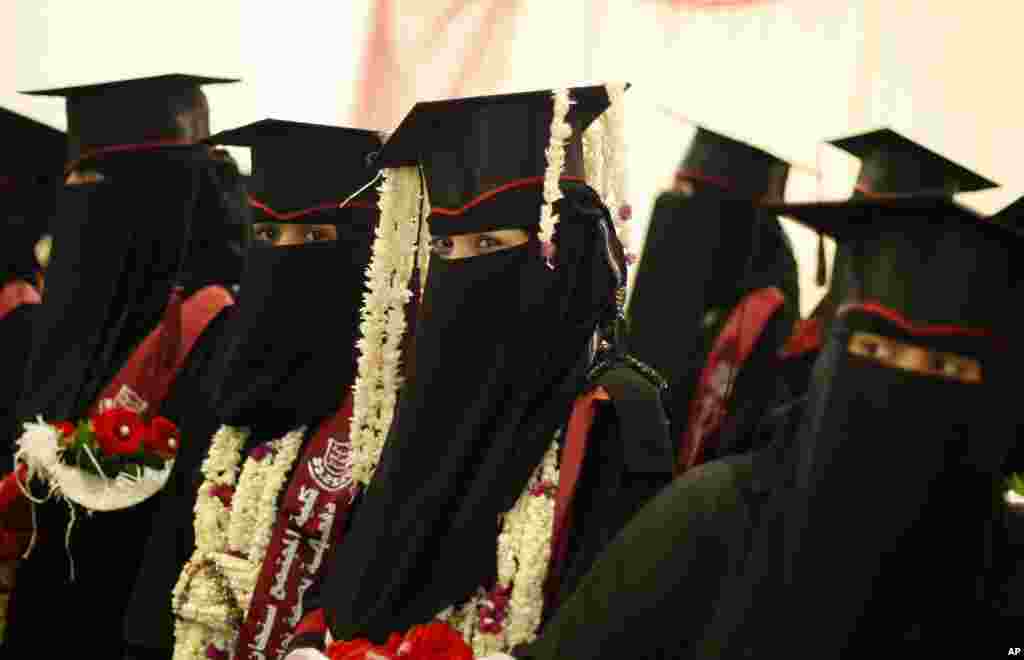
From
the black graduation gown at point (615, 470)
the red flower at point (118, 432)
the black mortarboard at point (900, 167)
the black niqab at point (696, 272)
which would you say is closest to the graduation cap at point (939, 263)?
the black graduation gown at point (615, 470)

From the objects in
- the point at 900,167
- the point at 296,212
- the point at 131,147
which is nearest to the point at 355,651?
the point at 296,212

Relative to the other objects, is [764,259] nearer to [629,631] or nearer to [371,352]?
[371,352]

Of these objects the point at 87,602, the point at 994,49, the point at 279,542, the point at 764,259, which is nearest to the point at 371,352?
the point at 279,542

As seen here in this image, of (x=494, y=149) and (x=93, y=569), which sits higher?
(x=494, y=149)

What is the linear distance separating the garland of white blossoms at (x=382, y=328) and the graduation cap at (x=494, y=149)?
310mm

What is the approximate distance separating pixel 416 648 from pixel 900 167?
2.05 meters

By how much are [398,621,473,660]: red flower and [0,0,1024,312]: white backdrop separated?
297 cm

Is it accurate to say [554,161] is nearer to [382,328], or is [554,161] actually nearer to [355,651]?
[382,328]

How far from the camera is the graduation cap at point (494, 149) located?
103 inches

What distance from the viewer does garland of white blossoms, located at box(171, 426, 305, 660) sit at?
3252mm

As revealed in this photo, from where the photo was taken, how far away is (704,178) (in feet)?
16.8

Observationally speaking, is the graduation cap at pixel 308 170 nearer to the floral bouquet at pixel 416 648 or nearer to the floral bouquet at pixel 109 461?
the floral bouquet at pixel 109 461

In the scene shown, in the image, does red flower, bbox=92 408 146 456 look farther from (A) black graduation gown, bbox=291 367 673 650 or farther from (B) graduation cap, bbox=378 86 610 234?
(A) black graduation gown, bbox=291 367 673 650

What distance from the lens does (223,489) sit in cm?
339
